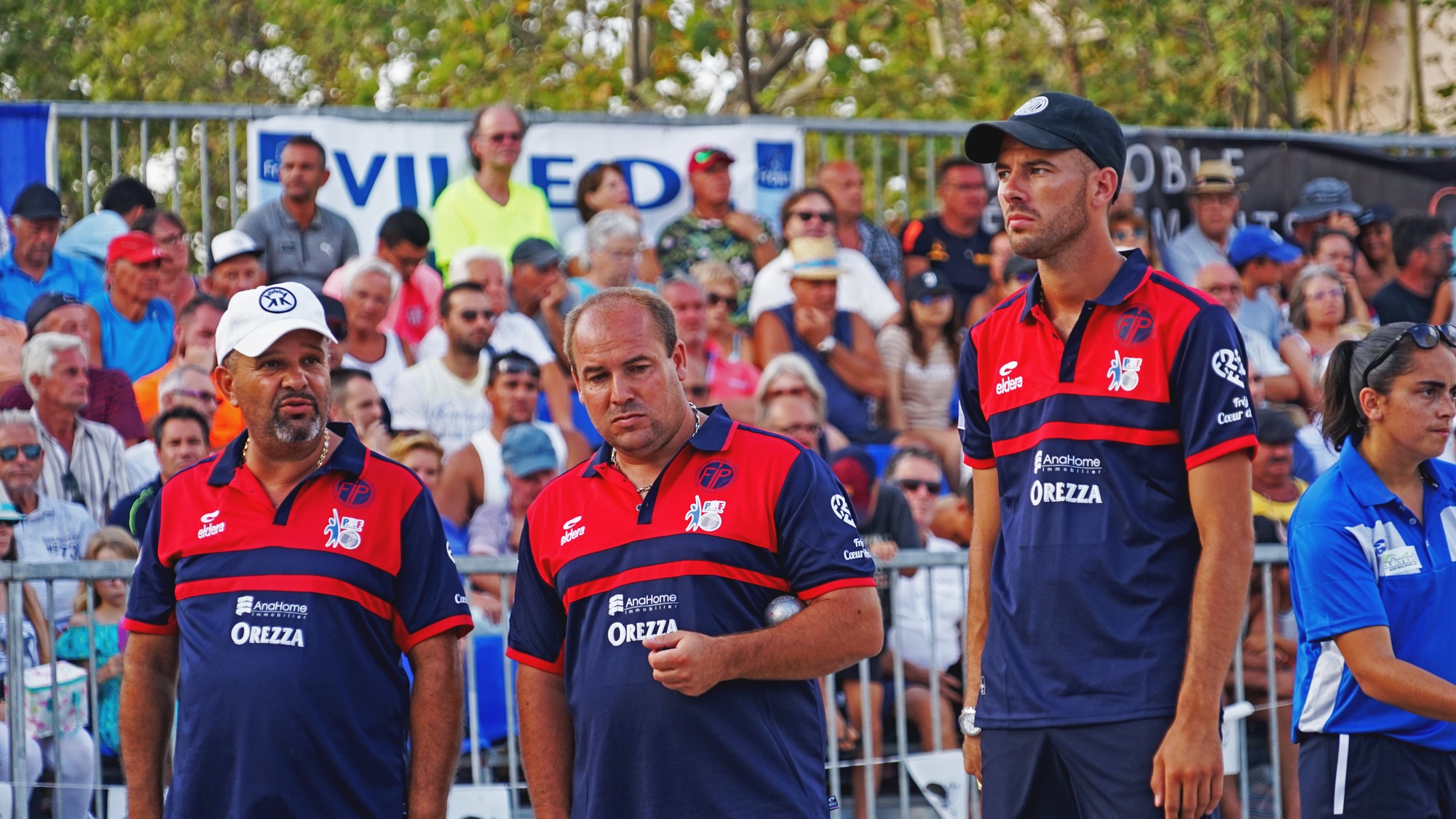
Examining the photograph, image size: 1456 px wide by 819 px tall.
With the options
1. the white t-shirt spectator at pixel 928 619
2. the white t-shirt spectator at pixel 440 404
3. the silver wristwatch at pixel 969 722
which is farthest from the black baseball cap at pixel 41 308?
the silver wristwatch at pixel 969 722

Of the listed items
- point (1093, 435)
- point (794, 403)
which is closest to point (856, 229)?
point (794, 403)

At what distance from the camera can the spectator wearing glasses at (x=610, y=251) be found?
10.2 m

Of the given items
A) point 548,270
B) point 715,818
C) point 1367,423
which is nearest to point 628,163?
point 548,270

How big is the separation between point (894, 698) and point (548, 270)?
13.6 feet

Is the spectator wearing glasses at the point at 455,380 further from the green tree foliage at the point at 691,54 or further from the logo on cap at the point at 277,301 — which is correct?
the green tree foliage at the point at 691,54

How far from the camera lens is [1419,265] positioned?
1134 cm

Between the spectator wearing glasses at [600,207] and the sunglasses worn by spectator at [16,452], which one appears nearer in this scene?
the sunglasses worn by spectator at [16,452]

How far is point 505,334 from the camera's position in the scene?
9.88 m

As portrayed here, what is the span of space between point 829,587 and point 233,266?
6.54 metres

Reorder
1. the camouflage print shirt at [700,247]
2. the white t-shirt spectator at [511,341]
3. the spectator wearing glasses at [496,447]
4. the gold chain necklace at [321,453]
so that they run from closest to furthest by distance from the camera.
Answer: the gold chain necklace at [321,453], the spectator wearing glasses at [496,447], the white t-shirt spectator at [511,341], the camouflage print shirt at [700,247]

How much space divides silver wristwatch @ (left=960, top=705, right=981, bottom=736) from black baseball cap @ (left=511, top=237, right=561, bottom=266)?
6.42 meters

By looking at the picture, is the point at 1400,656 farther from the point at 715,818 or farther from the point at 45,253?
the point at 45,253

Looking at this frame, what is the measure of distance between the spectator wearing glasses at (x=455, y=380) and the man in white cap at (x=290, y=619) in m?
4.71

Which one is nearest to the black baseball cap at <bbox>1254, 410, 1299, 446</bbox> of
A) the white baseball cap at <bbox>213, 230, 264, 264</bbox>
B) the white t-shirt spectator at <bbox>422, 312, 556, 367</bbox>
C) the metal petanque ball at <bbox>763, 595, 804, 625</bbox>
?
the white t-shirt spectator at <bbox>422, 312, 556, 367</bbox>
